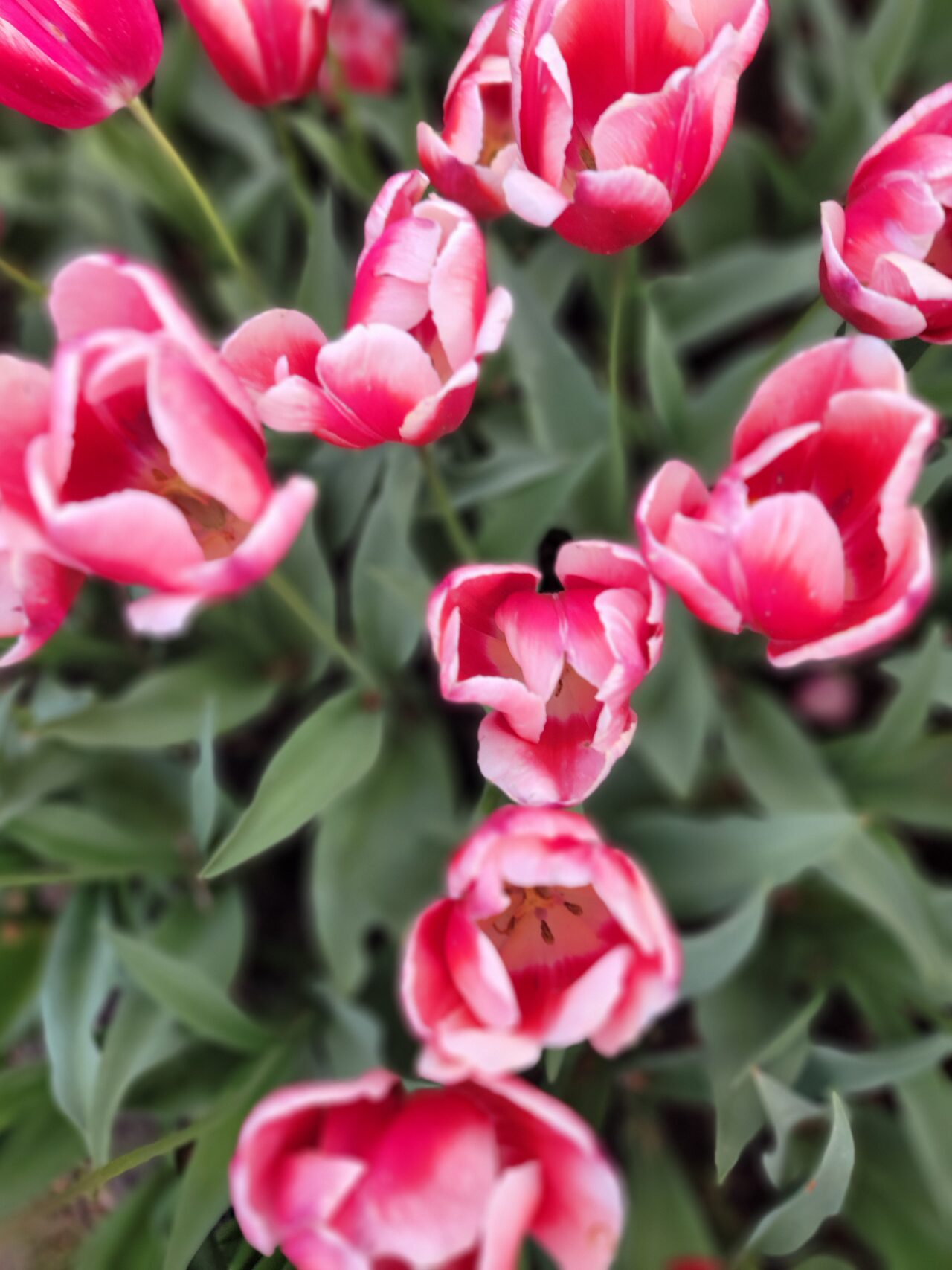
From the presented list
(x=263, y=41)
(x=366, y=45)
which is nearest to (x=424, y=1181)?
(x=263, y=41)

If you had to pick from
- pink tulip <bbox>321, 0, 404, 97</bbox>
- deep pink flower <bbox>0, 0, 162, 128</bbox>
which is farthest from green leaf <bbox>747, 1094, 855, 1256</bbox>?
pink tulip <bbox>321, 0, 404, 97</bbox>

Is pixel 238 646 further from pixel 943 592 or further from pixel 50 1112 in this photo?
pixel 943 592

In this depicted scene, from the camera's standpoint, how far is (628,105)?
1.34 feet

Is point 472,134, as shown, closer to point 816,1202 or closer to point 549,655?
point 549,655

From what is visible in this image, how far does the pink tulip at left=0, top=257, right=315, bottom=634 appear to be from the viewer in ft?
1.18

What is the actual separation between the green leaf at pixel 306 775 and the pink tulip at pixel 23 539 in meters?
0.13

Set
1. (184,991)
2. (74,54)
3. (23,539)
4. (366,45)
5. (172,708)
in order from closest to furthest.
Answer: (23,539)
(74,54)
(184,991)
(172,708)
(366,45)

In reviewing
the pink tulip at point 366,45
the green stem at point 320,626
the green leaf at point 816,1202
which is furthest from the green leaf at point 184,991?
the pink tulip at point 366,45

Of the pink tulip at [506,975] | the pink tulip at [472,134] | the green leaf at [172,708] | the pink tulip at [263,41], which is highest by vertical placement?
the pink tulip at [263,41]

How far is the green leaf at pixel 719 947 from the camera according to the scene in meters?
0.55

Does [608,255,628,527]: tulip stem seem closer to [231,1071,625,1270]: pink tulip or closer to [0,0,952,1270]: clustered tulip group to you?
[0,0,952,1270]: clustered tulip group

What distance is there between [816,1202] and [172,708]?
0.47m

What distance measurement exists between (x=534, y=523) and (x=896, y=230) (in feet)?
0.92

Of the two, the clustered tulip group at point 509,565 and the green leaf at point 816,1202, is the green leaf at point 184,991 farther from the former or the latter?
the green leaf at point 816,1202
